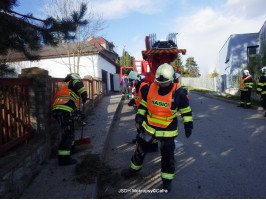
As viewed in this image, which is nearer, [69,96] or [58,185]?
[58,185]

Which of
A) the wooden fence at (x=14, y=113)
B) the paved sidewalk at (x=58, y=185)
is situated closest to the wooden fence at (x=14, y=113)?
the wooden fence at (x=14, y=113)

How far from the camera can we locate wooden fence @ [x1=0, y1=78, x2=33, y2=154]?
279cm

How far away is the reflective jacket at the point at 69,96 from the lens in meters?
3.66

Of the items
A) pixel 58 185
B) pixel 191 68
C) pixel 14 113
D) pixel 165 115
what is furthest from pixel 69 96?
pixel 191 68

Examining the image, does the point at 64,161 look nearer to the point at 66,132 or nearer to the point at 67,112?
the point at 66,132

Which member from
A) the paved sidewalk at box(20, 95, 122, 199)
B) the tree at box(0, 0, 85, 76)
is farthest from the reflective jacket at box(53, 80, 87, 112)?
the paved sidewalk at box(20, 95, 122, 199)

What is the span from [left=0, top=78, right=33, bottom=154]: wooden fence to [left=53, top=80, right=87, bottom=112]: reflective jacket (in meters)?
0.52

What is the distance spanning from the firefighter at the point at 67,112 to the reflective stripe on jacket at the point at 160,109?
1.48 metres

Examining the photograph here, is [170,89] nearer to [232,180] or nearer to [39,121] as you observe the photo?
[232,180]

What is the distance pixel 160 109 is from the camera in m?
2.91

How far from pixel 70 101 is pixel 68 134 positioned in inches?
24.3

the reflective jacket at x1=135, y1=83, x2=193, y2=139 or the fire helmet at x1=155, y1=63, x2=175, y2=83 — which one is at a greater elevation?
the fire helmet at x1=155, y1=63, x2=175, y2=83

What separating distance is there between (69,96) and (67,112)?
304 mm

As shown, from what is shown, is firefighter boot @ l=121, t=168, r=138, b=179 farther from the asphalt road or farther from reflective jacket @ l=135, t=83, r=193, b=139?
reflective jacket @ l=135, t=83, r=193, b=139
